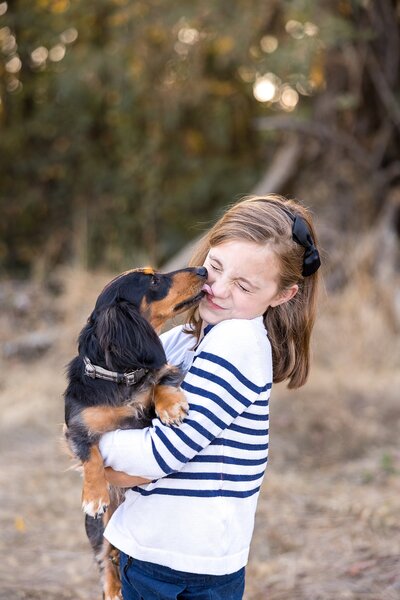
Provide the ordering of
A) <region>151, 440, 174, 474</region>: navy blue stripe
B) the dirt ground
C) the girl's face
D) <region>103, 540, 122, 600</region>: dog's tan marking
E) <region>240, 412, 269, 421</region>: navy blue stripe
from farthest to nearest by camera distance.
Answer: the dirt ground → <region>103, 540, 122, 600</region>: dog's tan marking → the girl's face → <region>240, 412, 269, 421</region>: navy blue stripe → <region>151, 440, 174, 474</region>: navy blue stripe

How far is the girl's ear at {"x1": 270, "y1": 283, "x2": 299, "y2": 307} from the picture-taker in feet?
7.23

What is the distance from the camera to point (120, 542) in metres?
1.99

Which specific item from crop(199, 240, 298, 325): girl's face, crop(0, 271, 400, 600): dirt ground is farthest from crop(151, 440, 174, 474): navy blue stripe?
crop(0, 271, 400, 600): dirt ground

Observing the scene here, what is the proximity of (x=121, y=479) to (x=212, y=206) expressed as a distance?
1016 cm

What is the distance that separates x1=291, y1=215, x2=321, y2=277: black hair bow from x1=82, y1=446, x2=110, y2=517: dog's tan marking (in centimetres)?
80

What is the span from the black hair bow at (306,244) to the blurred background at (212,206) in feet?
2.63

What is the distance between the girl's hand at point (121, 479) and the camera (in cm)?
194

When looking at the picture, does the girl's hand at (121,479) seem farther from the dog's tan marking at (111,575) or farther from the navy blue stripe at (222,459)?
the dog's tan marking at (111,575)

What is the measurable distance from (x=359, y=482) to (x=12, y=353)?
4.58 m

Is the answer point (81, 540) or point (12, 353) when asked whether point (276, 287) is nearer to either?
point (81, 540)

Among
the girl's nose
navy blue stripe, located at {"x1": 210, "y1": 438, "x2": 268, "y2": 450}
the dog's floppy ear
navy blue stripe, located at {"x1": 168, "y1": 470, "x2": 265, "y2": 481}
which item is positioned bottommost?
navy blue stripe, located at {"x1": 168, "y1": 470, "x2": 265, "y2": 481}

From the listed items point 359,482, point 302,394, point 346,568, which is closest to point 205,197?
point 302,394

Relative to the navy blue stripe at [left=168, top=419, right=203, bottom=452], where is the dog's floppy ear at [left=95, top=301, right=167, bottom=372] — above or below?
above

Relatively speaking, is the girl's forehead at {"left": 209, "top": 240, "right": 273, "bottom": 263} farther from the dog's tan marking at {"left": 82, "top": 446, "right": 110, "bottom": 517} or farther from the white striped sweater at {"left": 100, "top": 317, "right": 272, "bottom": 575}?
the dog's tan marking at {"left": 82, "top": 446, "right": 110, "bottom": 517}
